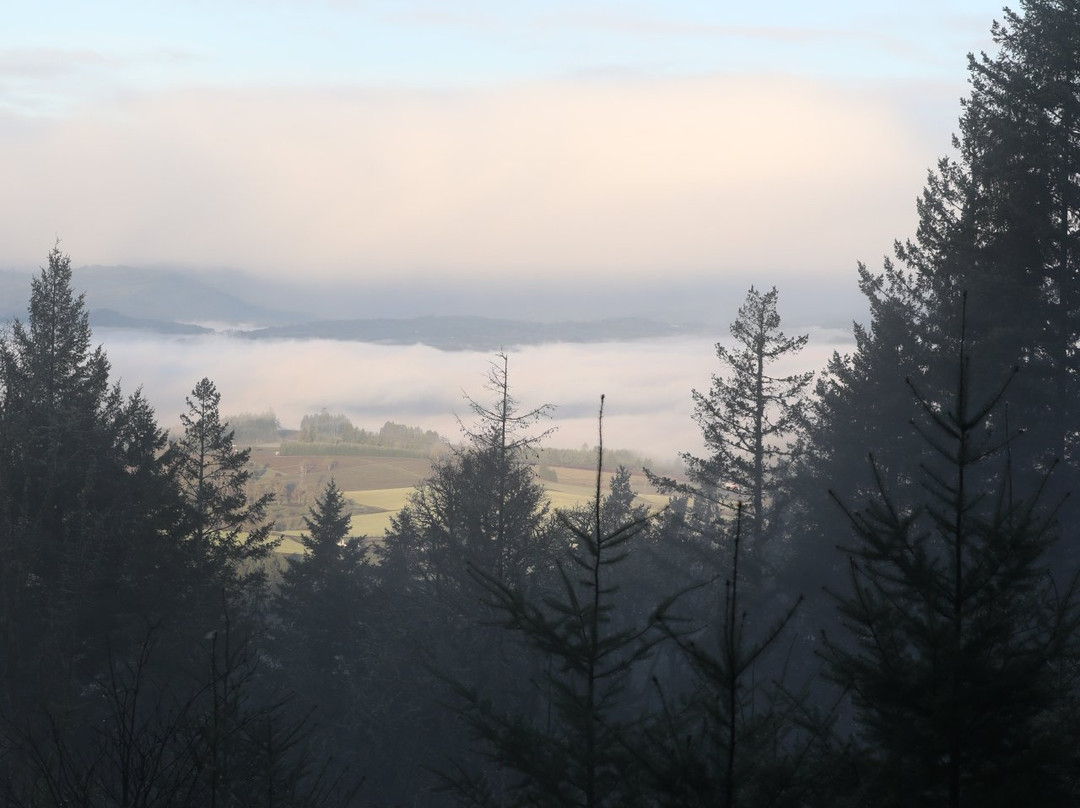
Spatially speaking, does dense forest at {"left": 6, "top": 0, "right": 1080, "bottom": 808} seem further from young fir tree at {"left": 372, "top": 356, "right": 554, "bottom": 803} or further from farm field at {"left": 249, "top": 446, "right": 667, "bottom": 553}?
farm field at {"left": 249, "top": 446, "right": 667, "bottom": 553}

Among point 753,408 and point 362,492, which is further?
point 362,492

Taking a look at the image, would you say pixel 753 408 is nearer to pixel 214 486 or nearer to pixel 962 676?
pixel 214 486

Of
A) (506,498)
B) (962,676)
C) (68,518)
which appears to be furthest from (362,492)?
(962,676)

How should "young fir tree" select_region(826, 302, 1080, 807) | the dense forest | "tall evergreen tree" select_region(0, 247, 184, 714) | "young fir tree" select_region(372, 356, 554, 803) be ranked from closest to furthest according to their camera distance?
"young fir tree" select_region(826, 302, 1080, 807) < the dense forest < "tall evergreen tree" select_region(0, 247, 184, 714) < "young fir tree" select_region(372, 356, 554, 803)

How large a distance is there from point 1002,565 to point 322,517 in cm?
4485

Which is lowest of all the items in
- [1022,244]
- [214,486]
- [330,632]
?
[330,632]

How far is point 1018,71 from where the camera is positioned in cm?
3089

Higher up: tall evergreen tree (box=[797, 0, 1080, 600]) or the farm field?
tall evergreen tree (box=[797, 0, 1080, 600])

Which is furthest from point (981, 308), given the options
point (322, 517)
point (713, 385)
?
point (322, 517)

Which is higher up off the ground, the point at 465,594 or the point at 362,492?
the point at 465,594

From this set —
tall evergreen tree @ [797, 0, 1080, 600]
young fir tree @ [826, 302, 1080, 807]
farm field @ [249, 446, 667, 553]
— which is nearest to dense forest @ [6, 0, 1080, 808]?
tall evergreen tree @ [797, 0, 1080, 600]

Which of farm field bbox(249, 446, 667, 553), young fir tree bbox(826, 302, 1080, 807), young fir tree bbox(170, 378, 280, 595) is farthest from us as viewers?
farm field bbox(249, 446, 667, 553)

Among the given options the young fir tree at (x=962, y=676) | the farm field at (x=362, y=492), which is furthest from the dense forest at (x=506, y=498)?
the farm field at (x=362, y=492)

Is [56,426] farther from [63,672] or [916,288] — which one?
[916,288]
